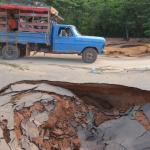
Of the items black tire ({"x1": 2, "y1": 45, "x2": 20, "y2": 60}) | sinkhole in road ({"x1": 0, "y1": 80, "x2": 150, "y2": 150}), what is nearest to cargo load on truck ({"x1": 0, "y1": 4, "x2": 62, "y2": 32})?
black tire ({"x1": 2, "y1": 45, "x2": 20, "y2": 60})

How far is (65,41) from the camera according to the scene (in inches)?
701

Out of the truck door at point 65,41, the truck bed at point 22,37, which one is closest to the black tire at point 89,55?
the truck door at point 65,41

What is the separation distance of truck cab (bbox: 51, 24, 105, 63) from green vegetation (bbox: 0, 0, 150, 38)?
7.07 metres

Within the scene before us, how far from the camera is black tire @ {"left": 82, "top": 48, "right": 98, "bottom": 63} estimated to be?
59.2 ft

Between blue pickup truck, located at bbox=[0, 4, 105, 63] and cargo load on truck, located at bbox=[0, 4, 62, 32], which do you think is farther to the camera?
blue pickup truck, located at bbox=[0, 4, 105, 63]

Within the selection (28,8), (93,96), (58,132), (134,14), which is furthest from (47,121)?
(134,14)

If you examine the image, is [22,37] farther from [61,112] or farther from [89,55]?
[61,112]

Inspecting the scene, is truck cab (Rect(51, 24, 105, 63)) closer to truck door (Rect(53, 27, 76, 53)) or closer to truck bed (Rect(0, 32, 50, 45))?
truck door (Rect(53, 27, 76, 53))

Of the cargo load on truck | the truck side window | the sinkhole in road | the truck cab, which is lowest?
the sinkhole in road

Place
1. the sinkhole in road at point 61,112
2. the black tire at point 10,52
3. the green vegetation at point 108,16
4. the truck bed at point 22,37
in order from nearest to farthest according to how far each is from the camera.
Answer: the sinkhole in road at point 61,112 < the truck bed at point 22,37 < the black tire at point 10,52 < the green vegetation at point 108,16

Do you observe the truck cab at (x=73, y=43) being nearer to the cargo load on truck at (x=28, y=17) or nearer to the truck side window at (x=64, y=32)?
the truck side window at (x=64, y=32)

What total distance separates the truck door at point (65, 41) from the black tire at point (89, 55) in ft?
1.67

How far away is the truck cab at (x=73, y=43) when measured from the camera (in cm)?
1775

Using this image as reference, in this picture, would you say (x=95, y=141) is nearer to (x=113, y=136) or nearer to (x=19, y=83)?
(x=113, y=136)
